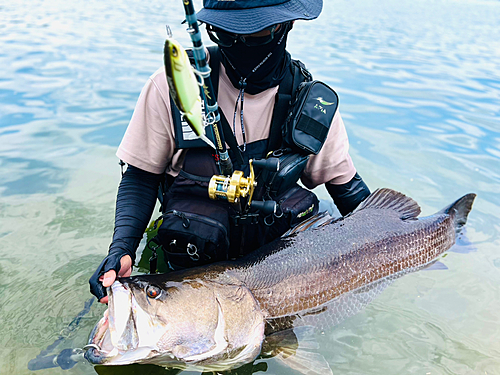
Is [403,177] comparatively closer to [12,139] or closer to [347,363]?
[347,363]

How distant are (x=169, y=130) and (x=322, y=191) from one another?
270 centimetres

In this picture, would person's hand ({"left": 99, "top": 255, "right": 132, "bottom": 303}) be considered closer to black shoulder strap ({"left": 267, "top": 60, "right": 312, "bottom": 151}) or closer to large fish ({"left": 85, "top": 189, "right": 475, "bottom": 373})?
large fish ({"left": 85, "top": 189, "right": 475, "bottom": 373})

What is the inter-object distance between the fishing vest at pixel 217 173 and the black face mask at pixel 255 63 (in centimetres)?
13

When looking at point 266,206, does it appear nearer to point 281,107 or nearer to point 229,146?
point 229,146

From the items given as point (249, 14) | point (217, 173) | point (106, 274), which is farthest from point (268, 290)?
point (249, 14)

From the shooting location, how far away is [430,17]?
20.2 meters

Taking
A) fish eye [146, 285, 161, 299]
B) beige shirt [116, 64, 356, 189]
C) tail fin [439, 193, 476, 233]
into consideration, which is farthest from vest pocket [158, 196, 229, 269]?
tail fin [439, 193, 476, 233]

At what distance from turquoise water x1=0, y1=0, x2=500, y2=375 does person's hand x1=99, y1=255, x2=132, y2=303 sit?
0.57m

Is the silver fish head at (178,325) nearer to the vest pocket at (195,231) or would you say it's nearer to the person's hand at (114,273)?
the person's hand at (114,273)

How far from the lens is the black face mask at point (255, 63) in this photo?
101 inches

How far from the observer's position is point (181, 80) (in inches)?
56.4

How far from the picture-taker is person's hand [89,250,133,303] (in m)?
2.22

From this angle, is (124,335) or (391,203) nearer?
(124,335)

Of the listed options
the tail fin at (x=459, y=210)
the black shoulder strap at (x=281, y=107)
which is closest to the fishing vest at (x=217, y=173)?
the black shoulder strap at (x=281, y=107)
